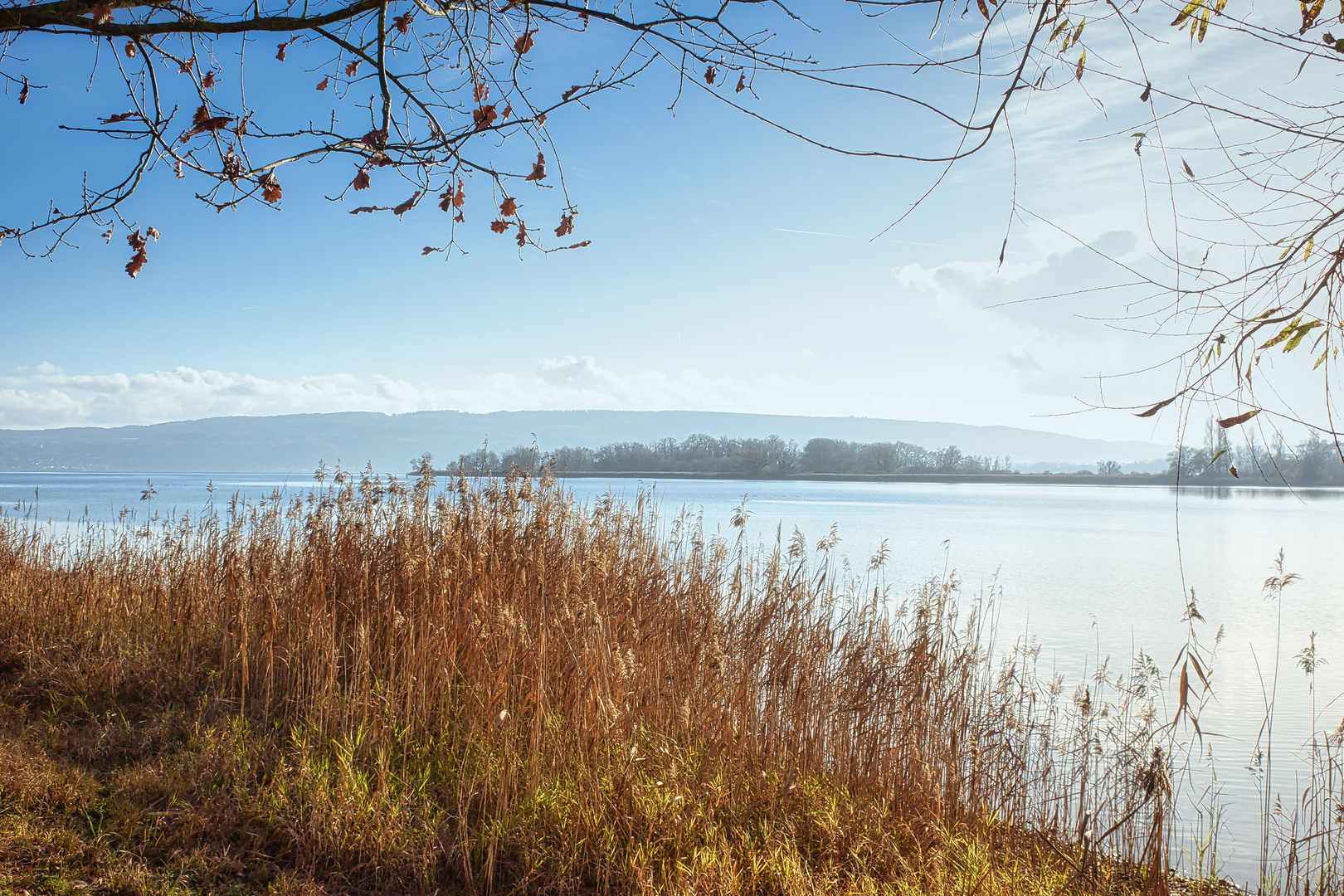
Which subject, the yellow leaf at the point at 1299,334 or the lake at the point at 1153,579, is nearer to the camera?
the yellow leaf at the point at 1299,334

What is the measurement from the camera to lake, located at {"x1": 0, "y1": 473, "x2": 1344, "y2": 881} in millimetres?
6797

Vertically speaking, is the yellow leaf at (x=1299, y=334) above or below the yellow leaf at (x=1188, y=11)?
below

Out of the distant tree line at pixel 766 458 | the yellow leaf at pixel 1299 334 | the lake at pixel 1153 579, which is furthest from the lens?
the distant tree line at pixel 766 458

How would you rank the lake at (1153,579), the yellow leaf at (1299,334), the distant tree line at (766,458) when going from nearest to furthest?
the yellow leaf at (1299,334)
the lake at (1153,579)
the distant tree line at (766,458)

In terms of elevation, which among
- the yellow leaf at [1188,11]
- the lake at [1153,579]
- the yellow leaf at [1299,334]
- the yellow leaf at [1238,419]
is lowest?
the lake at [1153,579]

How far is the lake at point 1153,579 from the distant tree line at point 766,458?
107 ft

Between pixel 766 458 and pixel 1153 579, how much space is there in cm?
5072

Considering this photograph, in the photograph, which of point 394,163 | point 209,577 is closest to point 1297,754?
Answer: point 394,163

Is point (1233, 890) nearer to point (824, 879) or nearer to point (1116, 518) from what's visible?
point (824, 879)

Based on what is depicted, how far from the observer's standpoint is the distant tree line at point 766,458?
63844 millimetres

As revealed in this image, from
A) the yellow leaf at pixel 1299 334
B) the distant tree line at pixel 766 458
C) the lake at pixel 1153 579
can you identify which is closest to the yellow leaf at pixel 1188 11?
the yellow leaf at pixel 1299 334

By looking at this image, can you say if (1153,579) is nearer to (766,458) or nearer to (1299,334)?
(1299,334)

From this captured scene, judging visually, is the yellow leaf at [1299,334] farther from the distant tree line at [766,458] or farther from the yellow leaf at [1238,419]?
the distant tree line at [766,458]

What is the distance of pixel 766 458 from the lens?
65.1 meters
